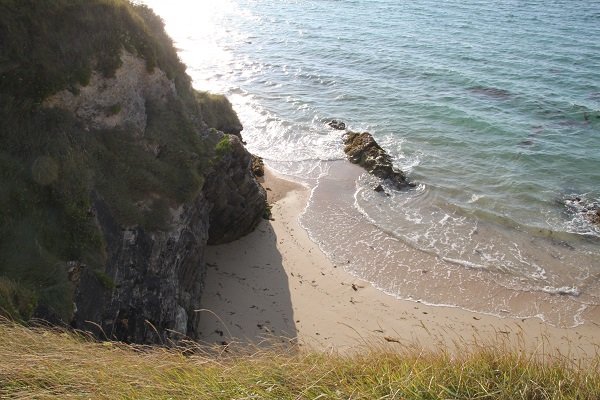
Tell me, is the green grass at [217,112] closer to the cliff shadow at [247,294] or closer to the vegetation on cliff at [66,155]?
the vegetation on cliff at [66,155]

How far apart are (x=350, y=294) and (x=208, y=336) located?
172 inches

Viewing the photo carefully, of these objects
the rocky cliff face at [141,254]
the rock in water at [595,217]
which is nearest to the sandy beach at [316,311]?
the rocky cliff face at [141,254]

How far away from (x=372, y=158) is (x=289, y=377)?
702 inches

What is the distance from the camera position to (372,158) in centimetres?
2252

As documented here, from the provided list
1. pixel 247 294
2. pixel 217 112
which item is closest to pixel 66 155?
pixel 247 294

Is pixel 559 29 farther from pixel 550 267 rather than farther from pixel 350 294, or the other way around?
pixel 350 294

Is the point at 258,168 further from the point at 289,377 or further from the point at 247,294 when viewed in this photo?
the point at 289,377

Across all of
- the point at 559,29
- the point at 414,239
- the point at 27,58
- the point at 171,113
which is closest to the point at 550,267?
the point at 414,239


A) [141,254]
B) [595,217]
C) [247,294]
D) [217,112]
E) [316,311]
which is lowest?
[595,217]

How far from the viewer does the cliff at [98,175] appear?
9.23 m

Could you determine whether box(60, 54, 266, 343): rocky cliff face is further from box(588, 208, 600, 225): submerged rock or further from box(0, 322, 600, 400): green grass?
box(588, 208, 600, 225): submerged rock

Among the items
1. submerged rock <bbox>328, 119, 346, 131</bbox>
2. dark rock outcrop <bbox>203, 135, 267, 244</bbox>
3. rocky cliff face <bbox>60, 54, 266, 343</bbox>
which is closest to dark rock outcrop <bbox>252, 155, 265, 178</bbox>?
dark rock outcrop <bbox>203, 135, 267, 244</bbox>

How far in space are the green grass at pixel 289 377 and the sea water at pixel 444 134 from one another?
902cm

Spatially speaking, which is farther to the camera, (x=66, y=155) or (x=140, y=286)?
(x=140, y=286)
